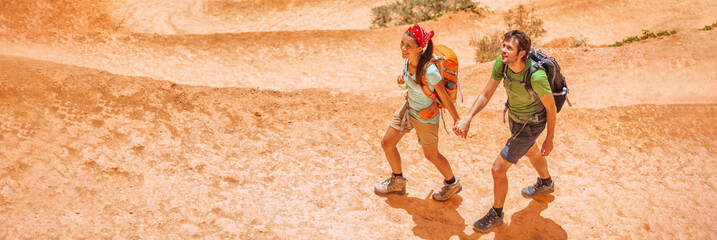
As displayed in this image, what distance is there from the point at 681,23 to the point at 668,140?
9187 mm

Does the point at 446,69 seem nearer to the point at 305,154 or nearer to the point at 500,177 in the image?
the point at 500,177

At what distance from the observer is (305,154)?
6.87m

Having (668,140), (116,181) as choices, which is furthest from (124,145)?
(668,140)

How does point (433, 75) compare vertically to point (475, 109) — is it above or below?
above

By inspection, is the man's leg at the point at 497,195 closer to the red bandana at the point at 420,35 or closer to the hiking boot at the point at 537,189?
the hiking boot at the point at 537,189

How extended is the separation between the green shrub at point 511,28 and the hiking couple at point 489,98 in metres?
7.36

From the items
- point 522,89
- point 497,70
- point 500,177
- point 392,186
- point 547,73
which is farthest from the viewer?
point 392,186

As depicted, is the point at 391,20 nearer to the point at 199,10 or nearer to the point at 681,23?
the point at 199,10

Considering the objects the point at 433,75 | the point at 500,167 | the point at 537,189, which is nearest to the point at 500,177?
the point at 500,167

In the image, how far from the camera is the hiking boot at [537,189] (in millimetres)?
5934

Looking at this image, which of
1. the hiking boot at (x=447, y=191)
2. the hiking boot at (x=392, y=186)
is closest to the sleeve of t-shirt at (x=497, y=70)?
the hiking boot at (x=447, y=191)

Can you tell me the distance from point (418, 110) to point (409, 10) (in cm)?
1285

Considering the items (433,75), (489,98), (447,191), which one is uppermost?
(433,75)

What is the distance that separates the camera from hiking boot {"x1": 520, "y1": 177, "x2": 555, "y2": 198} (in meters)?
5.93
